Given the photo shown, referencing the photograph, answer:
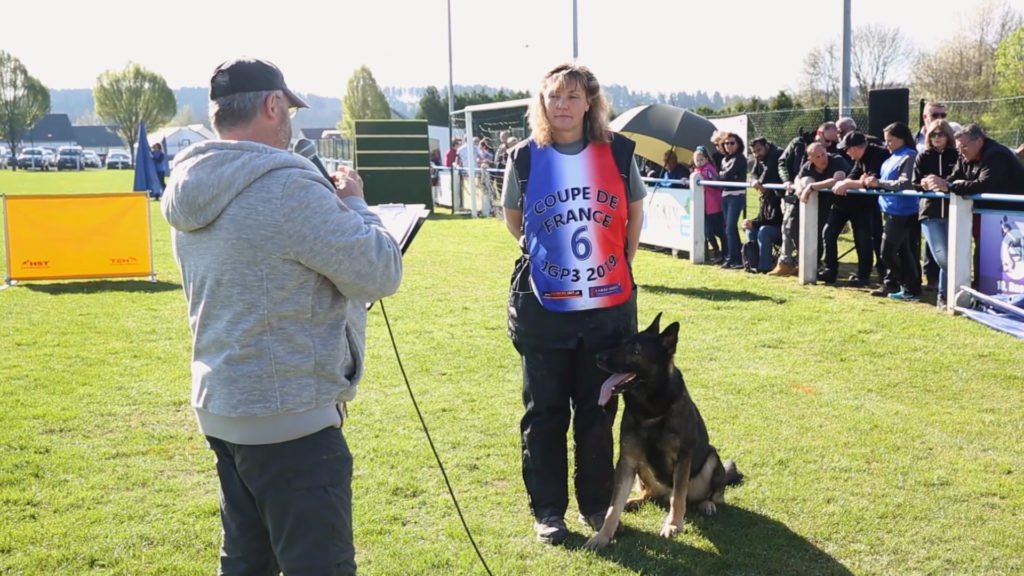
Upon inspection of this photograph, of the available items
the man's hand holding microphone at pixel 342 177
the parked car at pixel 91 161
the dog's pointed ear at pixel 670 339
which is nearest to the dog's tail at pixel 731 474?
the dog's pointed ear at pixel 670 339

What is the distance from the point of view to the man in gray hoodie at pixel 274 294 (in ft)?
8.45

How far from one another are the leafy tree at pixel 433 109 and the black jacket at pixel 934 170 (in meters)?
64.5

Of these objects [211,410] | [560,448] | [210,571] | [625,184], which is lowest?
[210,571]

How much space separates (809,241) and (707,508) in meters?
8.20

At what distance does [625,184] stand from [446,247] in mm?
13487

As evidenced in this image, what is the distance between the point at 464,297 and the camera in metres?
11.9

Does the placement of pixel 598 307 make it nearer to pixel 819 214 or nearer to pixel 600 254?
pixel 600 254

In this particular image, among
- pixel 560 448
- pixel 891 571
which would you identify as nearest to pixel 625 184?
pixel 560 448

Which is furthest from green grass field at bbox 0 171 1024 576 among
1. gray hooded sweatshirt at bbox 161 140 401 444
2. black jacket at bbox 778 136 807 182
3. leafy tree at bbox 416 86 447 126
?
leafy tree at bbox 416 86 447 126

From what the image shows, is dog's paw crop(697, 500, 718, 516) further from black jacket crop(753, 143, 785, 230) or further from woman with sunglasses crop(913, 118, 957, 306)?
black jacket crop(753, 143, 785, 230)

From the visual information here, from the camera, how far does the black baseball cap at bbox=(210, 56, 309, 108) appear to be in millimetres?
2635

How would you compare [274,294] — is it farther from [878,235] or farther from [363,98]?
[363,98]

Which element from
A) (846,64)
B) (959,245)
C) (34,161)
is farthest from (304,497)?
(34,161)

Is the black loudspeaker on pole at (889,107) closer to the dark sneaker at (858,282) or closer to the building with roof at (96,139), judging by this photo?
the dark sneaker at (858,282)
